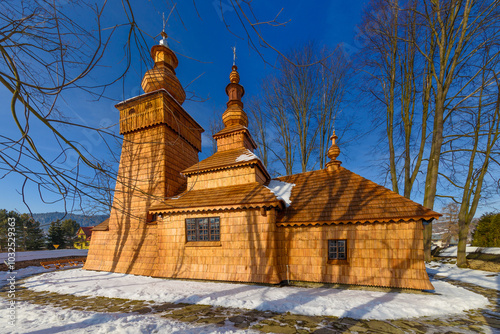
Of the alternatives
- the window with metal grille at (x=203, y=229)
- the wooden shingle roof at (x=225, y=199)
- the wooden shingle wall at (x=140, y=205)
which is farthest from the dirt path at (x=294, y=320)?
the wooden shingle wall at (x=140, y=205)

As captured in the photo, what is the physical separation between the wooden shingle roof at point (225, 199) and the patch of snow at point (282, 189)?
3.22ft

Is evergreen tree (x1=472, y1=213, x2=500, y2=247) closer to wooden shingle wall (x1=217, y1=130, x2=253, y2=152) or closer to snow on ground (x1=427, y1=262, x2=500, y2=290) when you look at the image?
snow on ground (x1=427, y1=262, x2=500, y2=290)

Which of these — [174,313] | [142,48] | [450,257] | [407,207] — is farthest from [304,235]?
[450,257]

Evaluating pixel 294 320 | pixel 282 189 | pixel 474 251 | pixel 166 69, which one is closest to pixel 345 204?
pixel 282 189

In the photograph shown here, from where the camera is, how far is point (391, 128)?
45.4 feet

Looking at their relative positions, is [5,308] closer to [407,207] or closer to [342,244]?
[342,244]

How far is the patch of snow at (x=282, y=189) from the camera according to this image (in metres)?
8.98

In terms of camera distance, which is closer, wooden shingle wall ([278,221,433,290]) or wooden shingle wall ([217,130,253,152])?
wooden shingle wall ([278,221,433,290])

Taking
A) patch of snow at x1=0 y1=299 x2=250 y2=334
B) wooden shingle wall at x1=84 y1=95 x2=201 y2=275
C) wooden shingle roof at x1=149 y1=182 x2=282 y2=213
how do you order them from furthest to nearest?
wooden shingle wall at x1=84 y1=95 x2=201 y2=275
wooden shingle roof at x1=149 y1=182 x2=282 y2=213
patch of snow at x1=0 y1=299 x2=250 y2=334

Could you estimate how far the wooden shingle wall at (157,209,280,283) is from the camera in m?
7.65

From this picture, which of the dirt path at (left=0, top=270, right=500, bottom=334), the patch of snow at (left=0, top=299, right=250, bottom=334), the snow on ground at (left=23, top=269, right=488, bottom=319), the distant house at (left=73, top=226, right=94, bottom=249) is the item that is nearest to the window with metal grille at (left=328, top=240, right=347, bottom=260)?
the snow on ground at (left=23, top=269, right=488, bottom=319)

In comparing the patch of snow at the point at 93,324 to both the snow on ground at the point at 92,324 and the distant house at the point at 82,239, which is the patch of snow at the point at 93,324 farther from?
the distant house at the point at 82,239

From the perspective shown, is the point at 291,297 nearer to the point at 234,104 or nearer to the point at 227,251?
the point at 227,251

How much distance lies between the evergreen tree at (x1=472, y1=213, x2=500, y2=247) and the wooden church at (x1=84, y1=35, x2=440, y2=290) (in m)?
13.4
